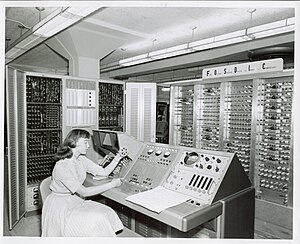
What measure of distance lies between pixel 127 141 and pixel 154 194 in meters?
0.62

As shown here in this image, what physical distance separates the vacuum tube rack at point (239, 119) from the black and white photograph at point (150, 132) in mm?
13

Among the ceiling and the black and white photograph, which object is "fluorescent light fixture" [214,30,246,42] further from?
the ceiling

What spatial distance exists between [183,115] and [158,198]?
2.55 metres

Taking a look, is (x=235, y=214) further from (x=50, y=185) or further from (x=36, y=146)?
(x=36, y=146)

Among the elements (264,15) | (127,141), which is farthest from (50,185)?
(264,15)

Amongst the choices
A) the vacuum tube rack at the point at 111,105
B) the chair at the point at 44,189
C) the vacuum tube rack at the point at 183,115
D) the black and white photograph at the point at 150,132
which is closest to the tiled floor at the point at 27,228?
the black and white photograph at the point at 150,132

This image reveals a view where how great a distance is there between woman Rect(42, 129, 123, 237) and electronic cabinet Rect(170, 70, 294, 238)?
5.75ft

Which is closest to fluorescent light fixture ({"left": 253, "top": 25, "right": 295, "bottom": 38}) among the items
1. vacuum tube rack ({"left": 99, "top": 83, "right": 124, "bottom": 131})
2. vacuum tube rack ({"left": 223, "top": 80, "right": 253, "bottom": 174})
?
vacuum tube rack ({"left": 223, "top": 80, "right": 253, "bottom": 174})

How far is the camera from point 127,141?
2316 millimetres

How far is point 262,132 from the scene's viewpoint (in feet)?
9.99

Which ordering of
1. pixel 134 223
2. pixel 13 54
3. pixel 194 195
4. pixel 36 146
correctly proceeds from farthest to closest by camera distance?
pixel 13 54 < pixel 36 146 < pixel 134 223 < pixel 194 195

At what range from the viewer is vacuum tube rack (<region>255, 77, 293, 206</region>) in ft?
9.34

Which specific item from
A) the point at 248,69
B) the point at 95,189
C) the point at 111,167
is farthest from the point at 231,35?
the point at 95,189

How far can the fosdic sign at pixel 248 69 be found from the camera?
285 cm
